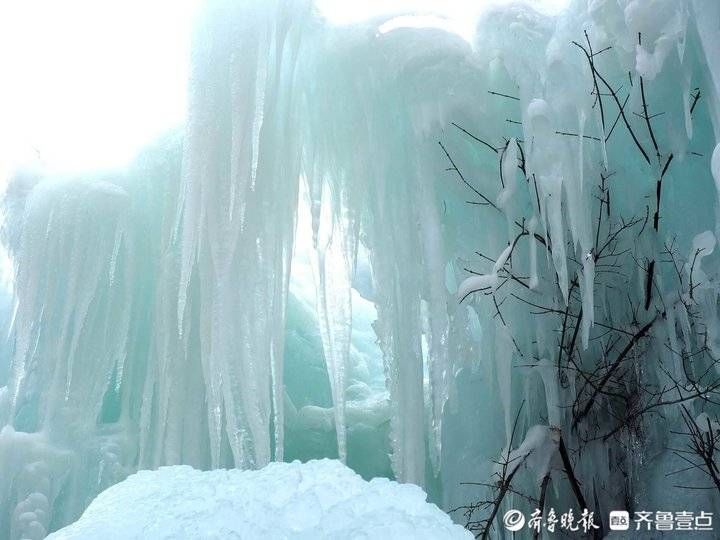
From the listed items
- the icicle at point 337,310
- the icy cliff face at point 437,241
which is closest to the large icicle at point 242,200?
the icy cliff face at point 437,241

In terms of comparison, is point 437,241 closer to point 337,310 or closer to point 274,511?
point 337,310

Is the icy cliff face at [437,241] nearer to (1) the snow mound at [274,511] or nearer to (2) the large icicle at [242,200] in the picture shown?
(2) the large icicle at [242,200]

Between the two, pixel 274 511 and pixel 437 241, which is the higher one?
pixel 437 241

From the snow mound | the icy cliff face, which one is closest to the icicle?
the icy cliff face

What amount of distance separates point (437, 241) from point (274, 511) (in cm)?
276

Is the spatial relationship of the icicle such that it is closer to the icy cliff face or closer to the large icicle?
the icy cliff face

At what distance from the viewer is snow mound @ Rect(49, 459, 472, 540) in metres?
0.96

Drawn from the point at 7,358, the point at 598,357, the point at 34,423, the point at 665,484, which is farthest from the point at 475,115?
the point at 7,358

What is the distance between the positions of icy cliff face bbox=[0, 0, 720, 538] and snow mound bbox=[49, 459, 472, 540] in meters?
2.04

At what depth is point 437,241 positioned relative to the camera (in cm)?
365

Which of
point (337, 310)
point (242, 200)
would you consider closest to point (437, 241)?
point (337, 310)

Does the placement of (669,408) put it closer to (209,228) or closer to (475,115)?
(475,115)

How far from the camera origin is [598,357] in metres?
3.83

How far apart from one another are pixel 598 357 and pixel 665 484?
76 centimetres
